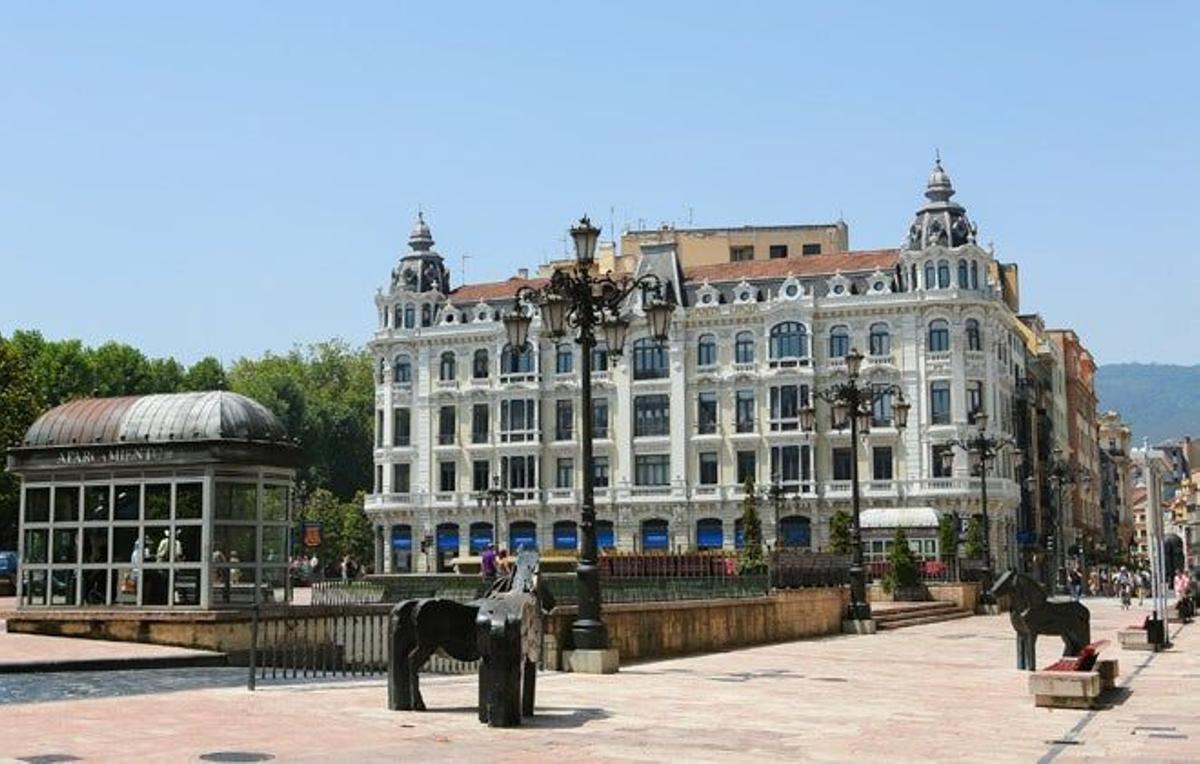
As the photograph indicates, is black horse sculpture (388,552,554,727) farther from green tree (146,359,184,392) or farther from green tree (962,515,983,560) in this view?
green tree (146,359,184,392)

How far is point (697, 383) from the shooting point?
7531cm

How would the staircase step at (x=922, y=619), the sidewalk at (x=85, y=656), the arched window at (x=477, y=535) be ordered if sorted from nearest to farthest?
the sidewalk at (x=85, y=656) < the staircase step at (x=922, y=619) < the arched window at (x=477, y=535)

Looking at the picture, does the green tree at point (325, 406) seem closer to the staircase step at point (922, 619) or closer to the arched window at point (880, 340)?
the arched window at point (880, 340)

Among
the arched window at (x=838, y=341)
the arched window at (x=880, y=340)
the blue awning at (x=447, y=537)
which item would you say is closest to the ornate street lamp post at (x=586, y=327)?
the arched window at (x=880, y=340)

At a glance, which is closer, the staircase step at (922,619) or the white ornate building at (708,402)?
the staircase step at (922,619)

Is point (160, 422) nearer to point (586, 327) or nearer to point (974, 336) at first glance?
point (586, 327)

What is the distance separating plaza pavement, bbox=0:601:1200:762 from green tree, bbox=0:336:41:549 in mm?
34926

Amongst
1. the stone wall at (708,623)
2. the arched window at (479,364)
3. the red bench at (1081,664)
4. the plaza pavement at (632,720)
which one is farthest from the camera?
the arched window at (479,364)

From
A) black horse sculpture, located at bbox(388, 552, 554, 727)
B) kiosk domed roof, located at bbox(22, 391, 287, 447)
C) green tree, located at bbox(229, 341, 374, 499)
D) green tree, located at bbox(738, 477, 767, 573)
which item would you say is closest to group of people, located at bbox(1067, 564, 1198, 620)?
green tree, located at bbox(738, 477, 767, 573)

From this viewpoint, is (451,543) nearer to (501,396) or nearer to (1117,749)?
(501,396)

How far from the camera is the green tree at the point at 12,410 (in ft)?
168

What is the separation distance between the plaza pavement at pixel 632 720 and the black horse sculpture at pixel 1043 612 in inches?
33.5

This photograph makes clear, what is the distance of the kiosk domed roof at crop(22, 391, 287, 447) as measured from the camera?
72.7ft

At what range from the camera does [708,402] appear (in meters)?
75.2
